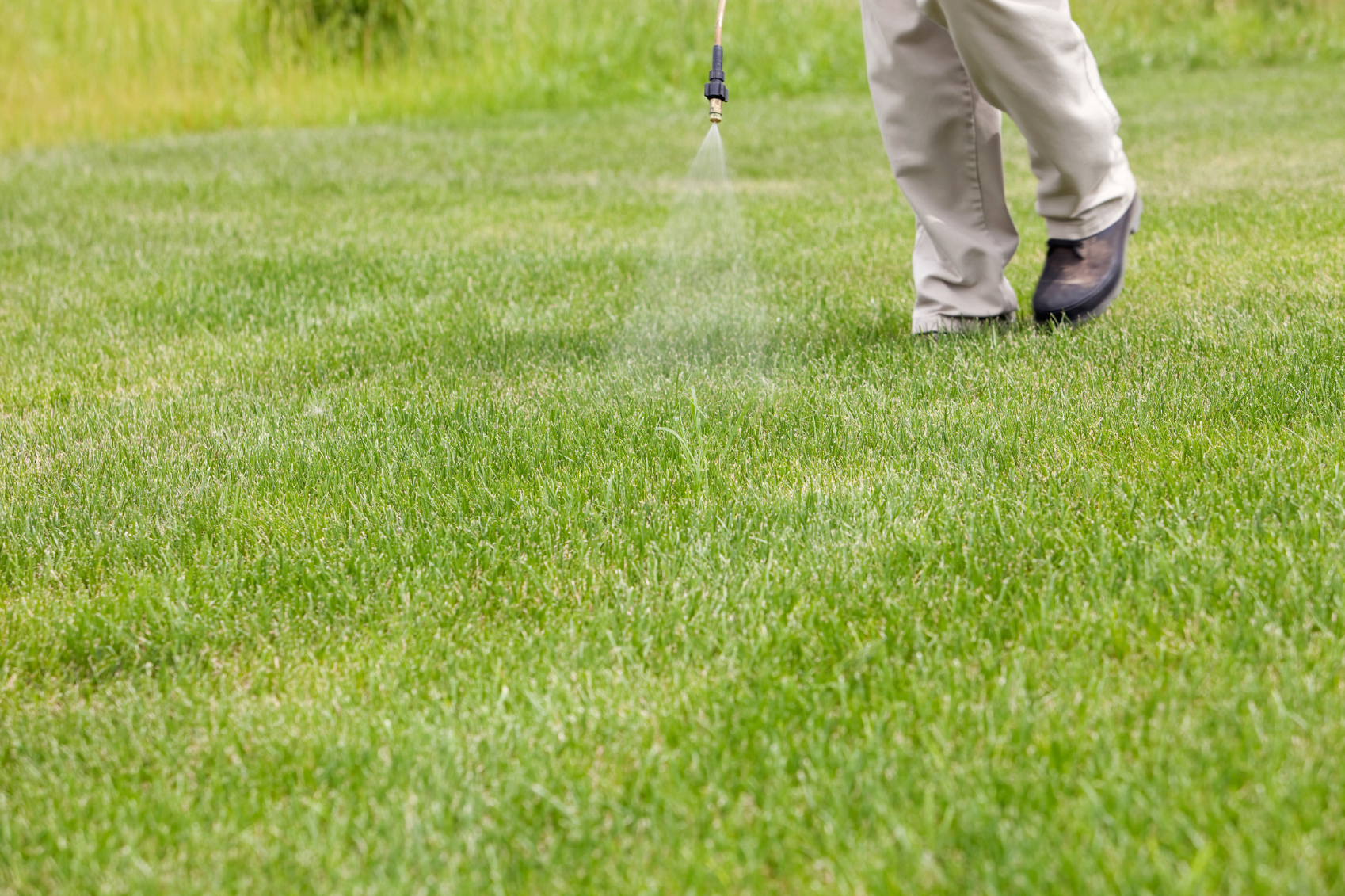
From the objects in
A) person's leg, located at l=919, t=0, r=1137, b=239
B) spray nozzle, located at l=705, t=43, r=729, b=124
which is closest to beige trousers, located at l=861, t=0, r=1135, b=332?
person's leg, located at l=919, t=0, r=1137, b=239

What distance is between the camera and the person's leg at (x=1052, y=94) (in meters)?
2.62

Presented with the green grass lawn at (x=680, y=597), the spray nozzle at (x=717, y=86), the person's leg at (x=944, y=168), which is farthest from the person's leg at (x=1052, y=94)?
the spray nozzle at (x=717, y=86)

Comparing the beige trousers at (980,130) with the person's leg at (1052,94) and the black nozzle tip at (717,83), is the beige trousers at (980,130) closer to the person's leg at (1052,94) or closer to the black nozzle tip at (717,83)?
the person's leg at (1052,94)

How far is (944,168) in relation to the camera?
300 cm

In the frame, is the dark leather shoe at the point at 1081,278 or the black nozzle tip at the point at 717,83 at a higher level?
the black nozzle tip at the point at 717,83

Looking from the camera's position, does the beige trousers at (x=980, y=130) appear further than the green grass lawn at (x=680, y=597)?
Yes

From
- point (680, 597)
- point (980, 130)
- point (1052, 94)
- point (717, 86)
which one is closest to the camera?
point (680, 597)

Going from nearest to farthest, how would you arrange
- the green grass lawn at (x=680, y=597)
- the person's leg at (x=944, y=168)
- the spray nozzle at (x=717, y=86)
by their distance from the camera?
the green grass lawn at (x=680, y=597)
the spray nozzle at (x=717, y=86)
the person's leg at (x=944, y=168)

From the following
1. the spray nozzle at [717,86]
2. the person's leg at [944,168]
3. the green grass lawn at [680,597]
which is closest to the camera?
the green grass lawn at [680,597]

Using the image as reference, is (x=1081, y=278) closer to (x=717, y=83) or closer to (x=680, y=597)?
(x=717, y=83)

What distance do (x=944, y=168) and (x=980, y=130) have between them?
126 millimetres

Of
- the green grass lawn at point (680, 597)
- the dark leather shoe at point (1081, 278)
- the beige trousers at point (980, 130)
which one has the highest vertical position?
the beige trousers at point (980, 130)

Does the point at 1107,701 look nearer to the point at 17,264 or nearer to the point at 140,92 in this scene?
the point at 17,264

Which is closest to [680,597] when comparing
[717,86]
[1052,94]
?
[717,86]
